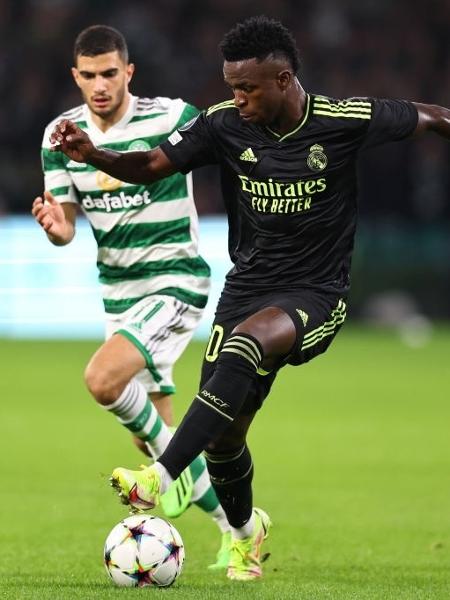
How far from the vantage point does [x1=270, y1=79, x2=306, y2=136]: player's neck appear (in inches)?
219

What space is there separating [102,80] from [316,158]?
1.59 m

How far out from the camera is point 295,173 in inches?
221

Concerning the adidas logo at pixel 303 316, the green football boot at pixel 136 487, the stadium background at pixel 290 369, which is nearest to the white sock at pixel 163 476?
the green football boot at pixel 136 487

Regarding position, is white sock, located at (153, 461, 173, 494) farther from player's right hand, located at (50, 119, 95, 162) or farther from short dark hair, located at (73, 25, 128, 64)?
short dark hair, located at (73, 25, 128, 64)

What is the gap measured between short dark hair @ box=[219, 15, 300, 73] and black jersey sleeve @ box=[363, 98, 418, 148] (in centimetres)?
44

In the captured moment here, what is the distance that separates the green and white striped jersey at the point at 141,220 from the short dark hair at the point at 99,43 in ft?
1.14

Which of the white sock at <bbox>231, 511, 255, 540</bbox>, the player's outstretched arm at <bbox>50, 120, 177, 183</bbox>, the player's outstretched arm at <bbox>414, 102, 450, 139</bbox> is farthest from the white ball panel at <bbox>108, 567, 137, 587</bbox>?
the player's outstretched arm at <bbox>414, 102, 450, 139</bbox>

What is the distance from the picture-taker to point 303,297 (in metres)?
5.60

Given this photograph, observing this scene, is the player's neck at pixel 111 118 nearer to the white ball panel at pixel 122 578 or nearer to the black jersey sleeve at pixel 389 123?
the black jersey sleeve at pixel 389 123

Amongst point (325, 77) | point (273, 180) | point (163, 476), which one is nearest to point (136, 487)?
point (163, 476)

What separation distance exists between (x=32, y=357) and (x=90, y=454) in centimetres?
676

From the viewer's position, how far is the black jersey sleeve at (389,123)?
5.67 metres

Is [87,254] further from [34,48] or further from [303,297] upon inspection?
[303,297]

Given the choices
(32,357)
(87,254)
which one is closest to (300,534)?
(32,357)
